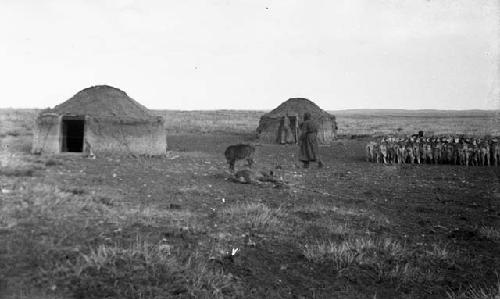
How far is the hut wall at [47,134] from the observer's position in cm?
1750

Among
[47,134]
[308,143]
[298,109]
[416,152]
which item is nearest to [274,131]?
[298,109]

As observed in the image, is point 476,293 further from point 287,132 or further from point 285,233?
point 287,132

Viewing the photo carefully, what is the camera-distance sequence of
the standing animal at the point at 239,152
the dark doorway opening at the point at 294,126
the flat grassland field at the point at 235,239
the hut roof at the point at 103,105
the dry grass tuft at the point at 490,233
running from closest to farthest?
the flat grassland field at the point at 235,239 → the dry grass tuft at the point at 490,233 → the standing animal at the point at 239,152 → the hut roof at the point at 103,105 → the dark doorway opening at the point at 294,126

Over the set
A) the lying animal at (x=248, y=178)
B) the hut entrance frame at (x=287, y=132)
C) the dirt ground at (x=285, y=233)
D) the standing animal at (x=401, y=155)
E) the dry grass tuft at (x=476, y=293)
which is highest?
the hut entrance frame at (x=287, y=132)

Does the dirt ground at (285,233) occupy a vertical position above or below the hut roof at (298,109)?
below

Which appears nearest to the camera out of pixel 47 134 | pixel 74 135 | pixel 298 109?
pixel 47 134

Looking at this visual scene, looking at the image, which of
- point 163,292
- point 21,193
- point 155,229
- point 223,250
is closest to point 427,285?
point 223,250

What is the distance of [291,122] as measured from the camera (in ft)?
95.1

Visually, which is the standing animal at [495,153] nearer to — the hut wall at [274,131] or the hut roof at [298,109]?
the hut wall at [274,131]

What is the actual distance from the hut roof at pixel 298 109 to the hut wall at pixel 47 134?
575 inches

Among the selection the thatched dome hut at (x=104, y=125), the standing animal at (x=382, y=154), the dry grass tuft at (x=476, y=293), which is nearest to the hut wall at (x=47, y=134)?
the thatched dome hut at (x=104, y=125)

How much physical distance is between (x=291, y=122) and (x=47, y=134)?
15.3 metres

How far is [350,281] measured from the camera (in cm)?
547

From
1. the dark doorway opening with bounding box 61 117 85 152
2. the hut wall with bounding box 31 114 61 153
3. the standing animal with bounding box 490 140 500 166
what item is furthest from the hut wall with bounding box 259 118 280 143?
the hut wall with bounding box 31 114 61 153
